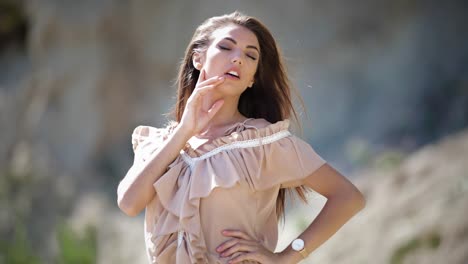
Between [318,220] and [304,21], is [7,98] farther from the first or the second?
[318,220]

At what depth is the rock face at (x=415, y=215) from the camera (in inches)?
169

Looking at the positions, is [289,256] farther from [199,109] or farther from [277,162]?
[199,109]

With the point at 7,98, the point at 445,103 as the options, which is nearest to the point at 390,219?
the point at 445,103

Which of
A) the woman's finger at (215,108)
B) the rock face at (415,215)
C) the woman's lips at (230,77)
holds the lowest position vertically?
the rock face at (415,215)

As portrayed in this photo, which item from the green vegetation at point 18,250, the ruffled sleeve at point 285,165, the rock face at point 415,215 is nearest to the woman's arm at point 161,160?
the ruffled sleeve at point 285,165

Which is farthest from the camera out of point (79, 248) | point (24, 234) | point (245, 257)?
point (24, 234)

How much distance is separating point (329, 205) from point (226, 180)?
34 cm

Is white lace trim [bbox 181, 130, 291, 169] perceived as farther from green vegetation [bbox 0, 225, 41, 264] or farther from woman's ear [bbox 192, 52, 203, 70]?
green vegetation [bbox 0, 225, 41, 264]

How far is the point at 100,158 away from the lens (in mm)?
Result: 7672

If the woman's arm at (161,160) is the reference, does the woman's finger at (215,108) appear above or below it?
above

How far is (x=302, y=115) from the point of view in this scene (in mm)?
6102

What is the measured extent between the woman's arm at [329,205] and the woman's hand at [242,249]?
10 centimetres

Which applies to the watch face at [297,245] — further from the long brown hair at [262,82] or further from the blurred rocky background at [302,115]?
the blurred rocky background at [302,115]

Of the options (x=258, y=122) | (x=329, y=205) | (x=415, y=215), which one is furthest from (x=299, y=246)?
(x=415, y=215)
